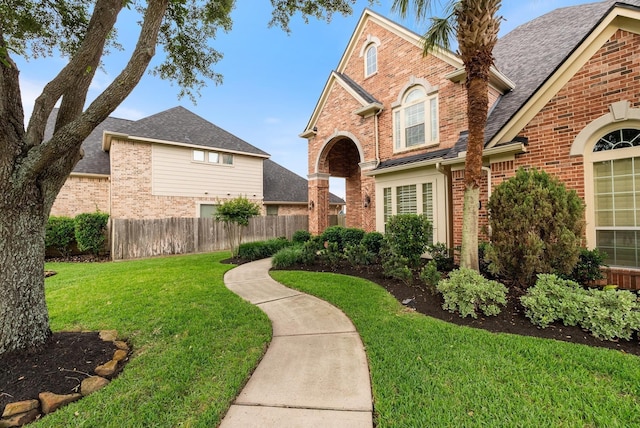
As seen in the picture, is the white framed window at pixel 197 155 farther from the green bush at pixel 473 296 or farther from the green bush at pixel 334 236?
the green bush at pixel 473 296

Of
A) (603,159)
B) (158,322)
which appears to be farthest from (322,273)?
(603,159)

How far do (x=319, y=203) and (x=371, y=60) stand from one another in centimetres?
674

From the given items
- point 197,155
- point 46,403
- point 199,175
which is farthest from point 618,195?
point 197,155

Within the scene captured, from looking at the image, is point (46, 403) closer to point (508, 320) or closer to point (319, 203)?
point (508, 320)

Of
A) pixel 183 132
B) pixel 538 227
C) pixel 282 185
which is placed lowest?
pixel 538 227

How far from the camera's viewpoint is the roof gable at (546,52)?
17.4 ft

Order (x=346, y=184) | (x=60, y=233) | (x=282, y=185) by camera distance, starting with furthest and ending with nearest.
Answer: (x=282, y=185)
(x=346, y=184)
(x=60, y=233)

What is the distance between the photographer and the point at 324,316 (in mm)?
4684

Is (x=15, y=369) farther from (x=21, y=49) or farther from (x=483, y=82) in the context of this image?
(x=483, y=82)

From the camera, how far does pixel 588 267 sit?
16.9 ft

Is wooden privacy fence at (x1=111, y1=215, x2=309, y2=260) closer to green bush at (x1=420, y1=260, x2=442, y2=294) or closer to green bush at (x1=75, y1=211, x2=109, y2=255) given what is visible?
green bush at (x1=75, y1=211, x2=109, y2=255)

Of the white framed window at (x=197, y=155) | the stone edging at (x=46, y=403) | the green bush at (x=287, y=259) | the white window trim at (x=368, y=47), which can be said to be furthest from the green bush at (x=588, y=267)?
the white framed window at (x=197, y=155)

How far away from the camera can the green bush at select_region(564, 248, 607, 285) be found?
506 cm

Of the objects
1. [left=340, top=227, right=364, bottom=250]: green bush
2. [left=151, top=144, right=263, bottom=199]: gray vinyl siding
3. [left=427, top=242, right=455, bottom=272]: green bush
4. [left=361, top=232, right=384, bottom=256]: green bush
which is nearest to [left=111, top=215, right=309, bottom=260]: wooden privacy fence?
[left=151, top=144, right=263, bottom=199]: gray vinyl siding
